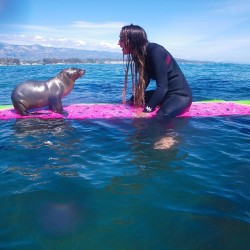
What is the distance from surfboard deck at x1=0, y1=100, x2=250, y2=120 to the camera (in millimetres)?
7047

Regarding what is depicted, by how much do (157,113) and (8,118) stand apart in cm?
350

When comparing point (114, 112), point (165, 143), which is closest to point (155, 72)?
point (165, 143)

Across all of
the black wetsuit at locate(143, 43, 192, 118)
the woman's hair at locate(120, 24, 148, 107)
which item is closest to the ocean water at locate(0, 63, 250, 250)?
the black wetsuit at locate(143, 43, 192, 118)

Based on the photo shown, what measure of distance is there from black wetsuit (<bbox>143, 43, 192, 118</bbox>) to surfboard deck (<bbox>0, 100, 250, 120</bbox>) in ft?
1.34

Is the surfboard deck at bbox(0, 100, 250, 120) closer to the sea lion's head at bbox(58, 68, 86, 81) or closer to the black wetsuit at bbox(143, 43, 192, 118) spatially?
the black wetsuit at bbox(143, 43, 192, 118)

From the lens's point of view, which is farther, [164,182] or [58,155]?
[58,155]

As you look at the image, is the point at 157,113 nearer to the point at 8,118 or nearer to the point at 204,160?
the point at 204,160

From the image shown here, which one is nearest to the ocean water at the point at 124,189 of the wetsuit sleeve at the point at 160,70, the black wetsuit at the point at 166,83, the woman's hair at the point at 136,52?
the black wetsuit at the point at 166,83

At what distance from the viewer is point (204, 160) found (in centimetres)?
471

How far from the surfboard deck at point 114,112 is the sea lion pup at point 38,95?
0.16 m

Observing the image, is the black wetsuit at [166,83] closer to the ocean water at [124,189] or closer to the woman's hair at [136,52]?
the woman's hair at [136,52]

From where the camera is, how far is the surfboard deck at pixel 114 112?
7.05 meters

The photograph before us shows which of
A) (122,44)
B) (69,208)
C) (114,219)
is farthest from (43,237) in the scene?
(122,44)

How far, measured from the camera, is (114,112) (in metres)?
7.25
